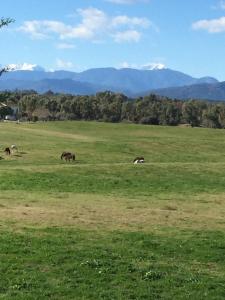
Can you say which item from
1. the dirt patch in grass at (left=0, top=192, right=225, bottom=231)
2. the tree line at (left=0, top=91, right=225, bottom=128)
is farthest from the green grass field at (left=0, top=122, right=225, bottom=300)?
the tree line at (left=0, top=91, right=225, bottom=128)

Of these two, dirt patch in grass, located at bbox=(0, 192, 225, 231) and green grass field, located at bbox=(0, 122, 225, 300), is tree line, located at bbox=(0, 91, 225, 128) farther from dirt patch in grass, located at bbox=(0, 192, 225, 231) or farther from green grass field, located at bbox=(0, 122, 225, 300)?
dirt patch in grass, located at bbox=(0, 192, 225, 231)

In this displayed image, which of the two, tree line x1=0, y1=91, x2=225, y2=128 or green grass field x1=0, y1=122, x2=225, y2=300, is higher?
tree line x1=0, y1=91, x2=225, y2=128

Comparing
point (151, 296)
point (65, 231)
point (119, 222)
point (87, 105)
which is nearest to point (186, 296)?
point (151, 296)

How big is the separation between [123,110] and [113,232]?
123 metres

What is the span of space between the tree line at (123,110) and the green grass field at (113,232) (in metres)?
93.8

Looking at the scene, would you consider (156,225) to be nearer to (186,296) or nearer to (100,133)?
(186,296)

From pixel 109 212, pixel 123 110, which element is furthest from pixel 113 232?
pixel 123 110

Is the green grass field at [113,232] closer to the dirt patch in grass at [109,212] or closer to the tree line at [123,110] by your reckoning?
the dirt patch in grass at [109,212]

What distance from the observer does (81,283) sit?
1319cm

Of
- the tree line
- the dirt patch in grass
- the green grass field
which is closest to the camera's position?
the green grass field

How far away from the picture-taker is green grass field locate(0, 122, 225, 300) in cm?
1307

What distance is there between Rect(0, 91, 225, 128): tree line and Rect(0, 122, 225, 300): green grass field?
93.8m

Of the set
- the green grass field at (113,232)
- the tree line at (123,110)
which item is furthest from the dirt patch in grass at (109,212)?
the tree line at (123,110)

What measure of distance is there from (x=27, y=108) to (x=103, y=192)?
382ft
